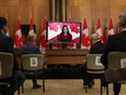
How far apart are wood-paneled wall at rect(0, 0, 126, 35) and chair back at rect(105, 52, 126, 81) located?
10.6 m

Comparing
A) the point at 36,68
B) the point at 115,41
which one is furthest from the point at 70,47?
the point at 115,41

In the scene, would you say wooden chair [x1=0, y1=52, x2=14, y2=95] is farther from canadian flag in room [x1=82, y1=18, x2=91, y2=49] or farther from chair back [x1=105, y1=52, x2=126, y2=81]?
canadian flag in room [x1=82, y1=18, x2=91, y2=49]

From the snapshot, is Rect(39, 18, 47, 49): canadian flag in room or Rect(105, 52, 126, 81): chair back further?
Rect(39, 18, 47, 49): canadian flag in room

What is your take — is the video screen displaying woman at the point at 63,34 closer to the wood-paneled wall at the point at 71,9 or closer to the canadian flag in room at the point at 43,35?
the canadian flag in room at the point at 43,35

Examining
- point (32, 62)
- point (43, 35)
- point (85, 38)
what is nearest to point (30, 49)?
point (32, 62)

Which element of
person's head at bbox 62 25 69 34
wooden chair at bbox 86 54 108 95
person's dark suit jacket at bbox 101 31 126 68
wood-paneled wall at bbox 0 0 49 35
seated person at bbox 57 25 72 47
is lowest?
wooden chair at bbox 86 54 108 95

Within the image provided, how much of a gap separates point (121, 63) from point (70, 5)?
10.9 m

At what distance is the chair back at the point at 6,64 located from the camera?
6445mm

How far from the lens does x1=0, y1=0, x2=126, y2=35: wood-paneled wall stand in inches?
683

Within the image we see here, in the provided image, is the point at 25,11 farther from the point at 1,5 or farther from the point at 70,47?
the point at 70,47

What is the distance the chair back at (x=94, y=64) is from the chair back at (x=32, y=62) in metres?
1.09

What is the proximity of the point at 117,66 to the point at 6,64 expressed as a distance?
1690mm

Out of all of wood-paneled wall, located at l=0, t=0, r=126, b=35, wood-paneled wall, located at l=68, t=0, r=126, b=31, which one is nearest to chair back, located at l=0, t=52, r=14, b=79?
wood-paneled wall, located at l=0, t=0, r=126, b=35

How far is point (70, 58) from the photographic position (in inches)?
536
